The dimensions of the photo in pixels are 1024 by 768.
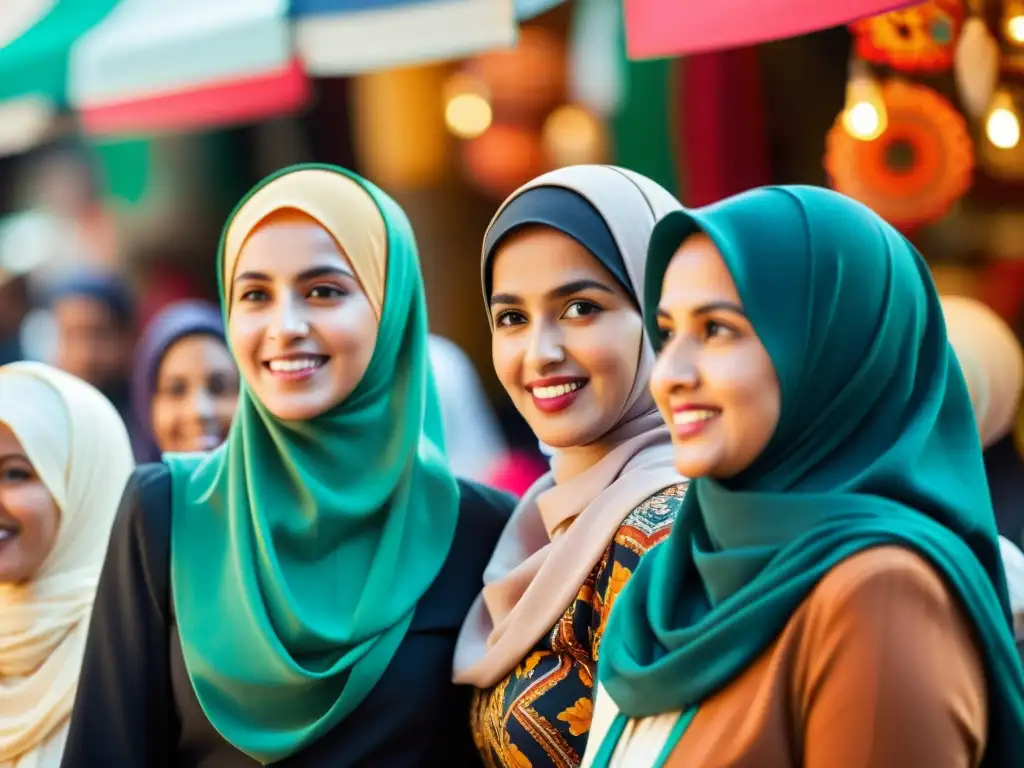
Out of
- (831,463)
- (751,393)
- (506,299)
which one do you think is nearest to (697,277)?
(751,393)

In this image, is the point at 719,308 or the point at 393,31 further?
the point at 393,31

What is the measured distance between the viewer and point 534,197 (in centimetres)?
204

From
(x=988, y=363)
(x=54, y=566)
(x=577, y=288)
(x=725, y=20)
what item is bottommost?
(x=54, y=566)

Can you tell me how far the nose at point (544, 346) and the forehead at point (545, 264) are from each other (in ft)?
0.18

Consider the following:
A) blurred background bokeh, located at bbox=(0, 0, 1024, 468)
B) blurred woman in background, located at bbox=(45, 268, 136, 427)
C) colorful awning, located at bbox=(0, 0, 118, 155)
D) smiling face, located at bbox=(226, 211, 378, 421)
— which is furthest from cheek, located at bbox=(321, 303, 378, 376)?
colorful awning, located at bbox=(0, 0, 118, 155)

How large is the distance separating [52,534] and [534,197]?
1155 millimetres

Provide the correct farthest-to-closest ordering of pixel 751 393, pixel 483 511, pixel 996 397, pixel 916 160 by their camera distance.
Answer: pixel 916 160, pixel 996 397, pixel 483 511, pixel 751 393

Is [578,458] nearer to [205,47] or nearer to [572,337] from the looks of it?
[572,337]

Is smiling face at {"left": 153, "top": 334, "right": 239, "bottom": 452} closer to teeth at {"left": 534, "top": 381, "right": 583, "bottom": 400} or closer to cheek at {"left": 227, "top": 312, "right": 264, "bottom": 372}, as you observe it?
cheek at {"left": 227, "top": 312, "right": 264, "bottom": 372}

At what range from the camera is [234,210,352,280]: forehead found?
220cm

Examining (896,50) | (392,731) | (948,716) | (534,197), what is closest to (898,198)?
(896,50)

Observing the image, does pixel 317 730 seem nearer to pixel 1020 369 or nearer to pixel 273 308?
pixel 273 308

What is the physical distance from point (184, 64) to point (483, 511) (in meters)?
2.43

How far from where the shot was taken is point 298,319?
218 cm
